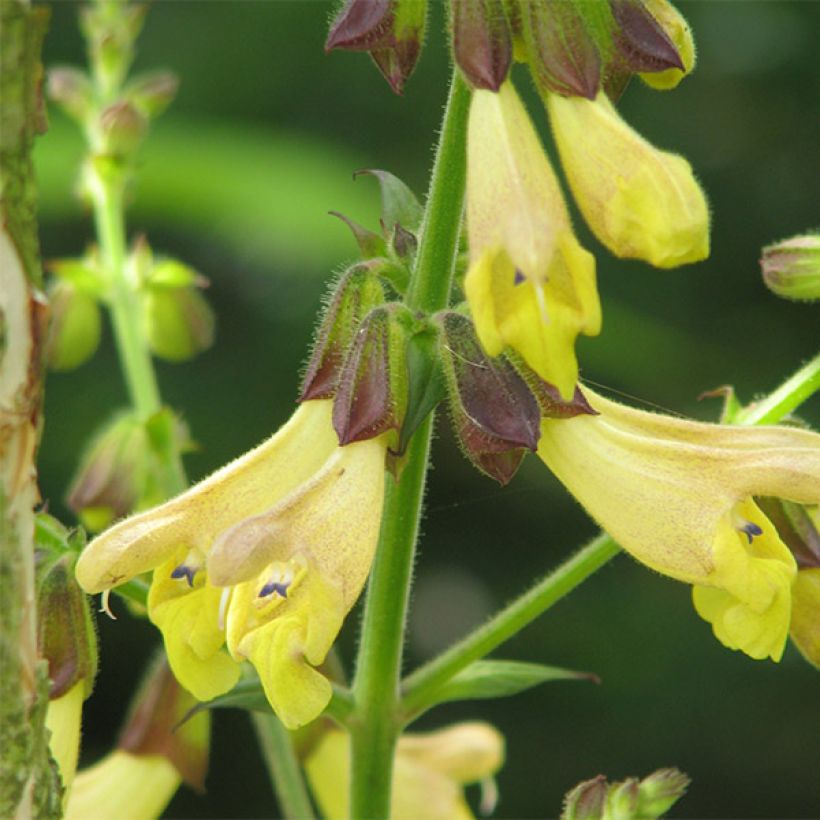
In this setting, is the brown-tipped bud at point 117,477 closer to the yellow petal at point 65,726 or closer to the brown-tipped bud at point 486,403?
the yellow petal at point 65,726

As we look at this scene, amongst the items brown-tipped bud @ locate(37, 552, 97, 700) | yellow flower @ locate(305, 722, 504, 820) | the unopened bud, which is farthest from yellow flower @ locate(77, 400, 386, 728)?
the unopened bud

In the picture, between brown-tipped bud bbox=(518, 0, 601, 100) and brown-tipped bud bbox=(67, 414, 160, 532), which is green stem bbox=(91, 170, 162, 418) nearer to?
brown-tipped bud bbox=(67, 414, 160, 532)

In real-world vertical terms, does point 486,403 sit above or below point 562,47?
below

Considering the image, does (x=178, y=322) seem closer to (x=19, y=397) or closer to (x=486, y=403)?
(x=486, y=403)

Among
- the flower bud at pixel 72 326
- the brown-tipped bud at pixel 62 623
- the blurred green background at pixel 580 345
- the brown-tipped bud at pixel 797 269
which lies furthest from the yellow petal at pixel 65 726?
the blurred green background at pixel 580 345

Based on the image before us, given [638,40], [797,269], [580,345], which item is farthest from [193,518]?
[580,345]
